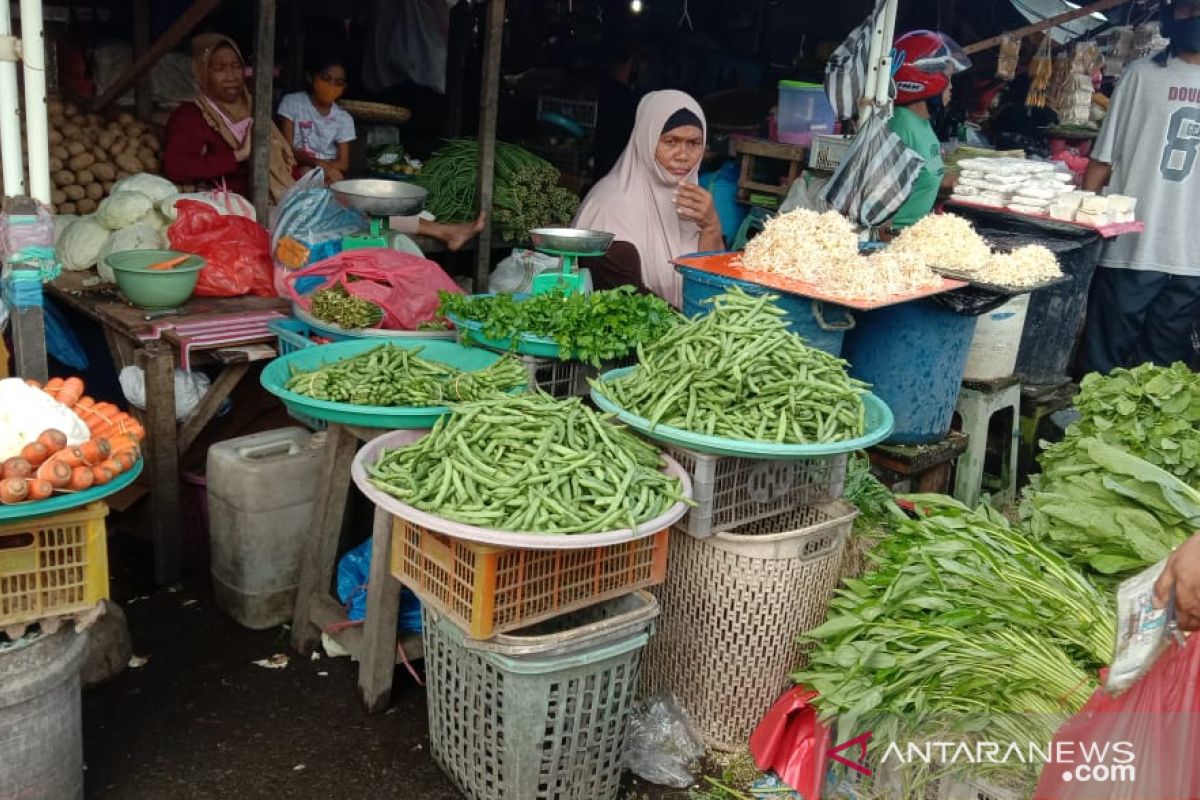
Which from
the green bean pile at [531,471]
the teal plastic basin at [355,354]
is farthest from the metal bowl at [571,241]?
the green bean pile at [531,471]

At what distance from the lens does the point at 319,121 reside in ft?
22.1

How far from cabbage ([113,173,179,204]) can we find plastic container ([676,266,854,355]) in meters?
2.77

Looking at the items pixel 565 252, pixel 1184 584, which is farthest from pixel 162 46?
pixel 1184 584

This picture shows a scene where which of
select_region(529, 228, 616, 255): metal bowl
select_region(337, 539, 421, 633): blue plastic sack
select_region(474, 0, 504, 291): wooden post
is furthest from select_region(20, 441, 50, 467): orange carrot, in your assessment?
select_region(474, 0, 504, 291): wooden post

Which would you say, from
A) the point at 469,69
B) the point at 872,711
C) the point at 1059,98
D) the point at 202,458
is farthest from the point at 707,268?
the point at 1059,98

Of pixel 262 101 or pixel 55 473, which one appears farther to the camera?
pixel 262 101

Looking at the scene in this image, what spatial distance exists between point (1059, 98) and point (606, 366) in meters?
7.99

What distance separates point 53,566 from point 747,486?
205 cm

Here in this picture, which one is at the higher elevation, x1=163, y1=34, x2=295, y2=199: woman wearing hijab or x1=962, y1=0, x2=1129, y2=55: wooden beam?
x1=962, y1=0, x2=1129, y2=55: wooden beam

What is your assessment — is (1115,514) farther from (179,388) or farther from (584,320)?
(179,388)

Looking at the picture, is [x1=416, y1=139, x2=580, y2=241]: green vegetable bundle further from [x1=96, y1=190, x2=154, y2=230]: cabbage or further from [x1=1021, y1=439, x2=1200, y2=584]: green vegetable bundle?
[x1=1021, y1=439, x2=1200, y2=584]: green vegetable bundle

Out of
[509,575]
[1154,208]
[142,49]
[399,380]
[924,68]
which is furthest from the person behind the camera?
[1154,208]

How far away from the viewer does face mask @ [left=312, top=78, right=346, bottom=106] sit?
262 inches

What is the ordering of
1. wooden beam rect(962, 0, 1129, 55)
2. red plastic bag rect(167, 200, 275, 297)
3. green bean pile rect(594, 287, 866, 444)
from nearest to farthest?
green bean pile rect(594, 287, 866, 444)
red plastic bag rect(167, 200, 275, 297)
wooden beam rect(962, 0, 1129, 55)
